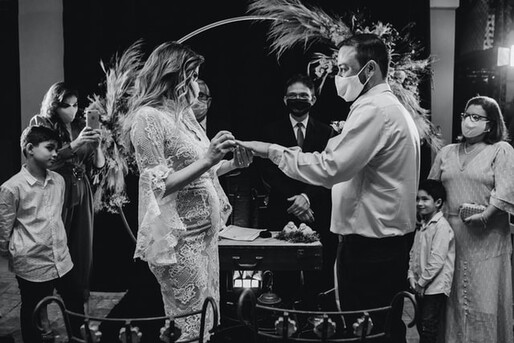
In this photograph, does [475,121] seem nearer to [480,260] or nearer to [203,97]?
[480,260]

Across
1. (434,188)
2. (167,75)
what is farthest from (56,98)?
(434,188)

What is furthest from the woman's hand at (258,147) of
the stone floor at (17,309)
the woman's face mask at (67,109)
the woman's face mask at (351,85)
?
the stone floor at (17,309)

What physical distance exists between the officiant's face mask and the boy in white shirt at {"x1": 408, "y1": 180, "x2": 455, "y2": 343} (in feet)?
3.66

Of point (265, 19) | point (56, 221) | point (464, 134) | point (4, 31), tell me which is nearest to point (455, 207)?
point (464, 134)

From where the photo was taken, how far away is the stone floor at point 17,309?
4191 millimetres

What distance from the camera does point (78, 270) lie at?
4.02 meters

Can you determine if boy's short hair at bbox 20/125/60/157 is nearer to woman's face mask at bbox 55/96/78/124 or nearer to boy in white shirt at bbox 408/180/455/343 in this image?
woman's face mask at bbox 55/96/78/124

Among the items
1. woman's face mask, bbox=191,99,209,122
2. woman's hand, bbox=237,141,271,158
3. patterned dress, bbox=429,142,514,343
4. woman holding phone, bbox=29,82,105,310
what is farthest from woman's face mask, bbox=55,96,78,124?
patterned dress, bbox=429,142,514,343

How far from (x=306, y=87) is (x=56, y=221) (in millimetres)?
2066

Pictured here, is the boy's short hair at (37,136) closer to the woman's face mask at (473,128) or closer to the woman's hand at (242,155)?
the woman's hand at (242,155)

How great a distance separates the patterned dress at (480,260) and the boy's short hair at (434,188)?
0.06 meters

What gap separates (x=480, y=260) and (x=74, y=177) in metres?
2.90

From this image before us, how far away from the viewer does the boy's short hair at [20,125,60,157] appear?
355 cm

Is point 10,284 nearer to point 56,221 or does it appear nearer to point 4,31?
point 56,221
